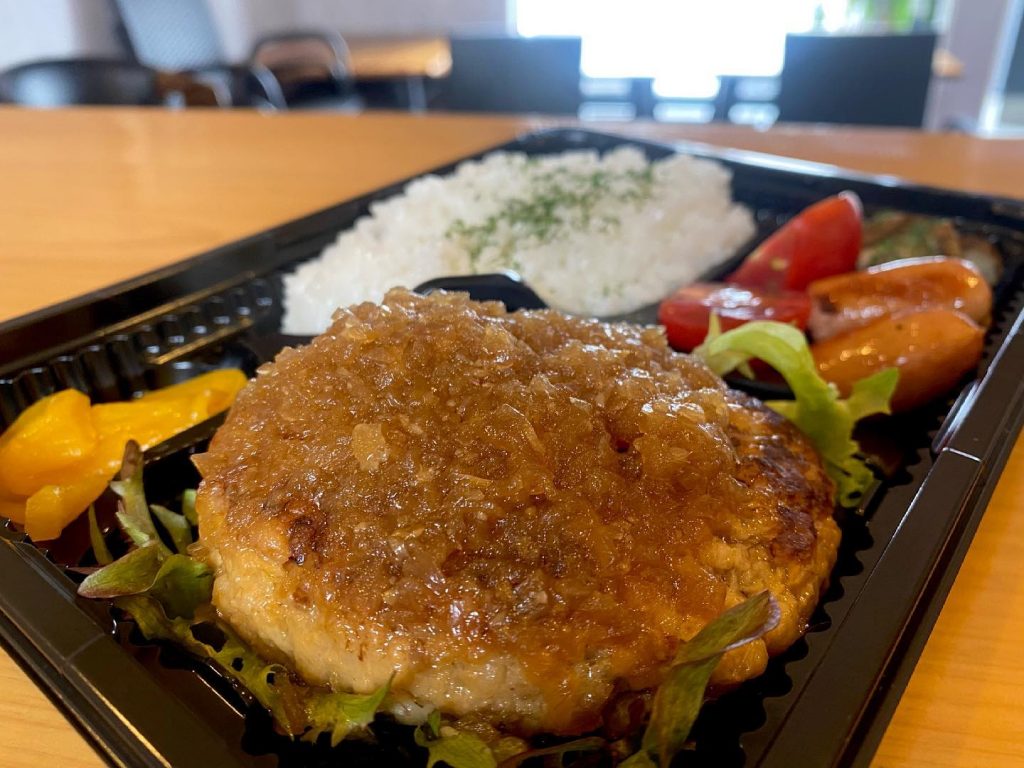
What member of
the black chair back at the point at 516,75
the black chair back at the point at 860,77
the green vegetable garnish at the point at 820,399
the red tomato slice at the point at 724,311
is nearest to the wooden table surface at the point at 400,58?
the black chair back at the point at 516,75

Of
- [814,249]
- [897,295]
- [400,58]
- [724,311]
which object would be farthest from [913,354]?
[400,58]

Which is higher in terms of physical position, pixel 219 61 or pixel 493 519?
pixel 219 61

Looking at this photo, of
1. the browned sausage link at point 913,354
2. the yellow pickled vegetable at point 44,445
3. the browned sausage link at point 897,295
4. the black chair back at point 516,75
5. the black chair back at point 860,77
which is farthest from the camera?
the black chair back at point 516,75

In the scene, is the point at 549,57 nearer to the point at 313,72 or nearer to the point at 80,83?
the point at 80,83

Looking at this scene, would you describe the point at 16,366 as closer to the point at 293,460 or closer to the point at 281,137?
the point at 293,460

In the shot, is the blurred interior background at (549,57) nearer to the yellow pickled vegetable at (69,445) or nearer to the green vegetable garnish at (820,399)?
the yellow pickled vegetable at (69,445)

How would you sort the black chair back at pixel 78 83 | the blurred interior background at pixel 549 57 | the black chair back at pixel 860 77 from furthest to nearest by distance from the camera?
the blurred interior background at pixel 549 57 < the black chair back at pixel 860 77 < the black chair back at pixel 78 83

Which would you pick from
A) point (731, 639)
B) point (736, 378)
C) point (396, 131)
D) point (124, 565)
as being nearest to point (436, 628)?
point (731, 639)
